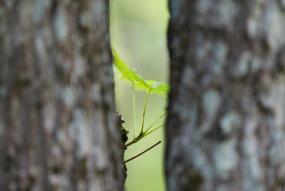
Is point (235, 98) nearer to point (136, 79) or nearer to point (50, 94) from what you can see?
point (50, 94)

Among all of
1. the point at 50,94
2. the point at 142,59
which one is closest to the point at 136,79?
the point at 50,94

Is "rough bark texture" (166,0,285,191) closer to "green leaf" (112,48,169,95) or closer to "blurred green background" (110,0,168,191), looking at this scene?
"green leaf" (112,48,169,95)

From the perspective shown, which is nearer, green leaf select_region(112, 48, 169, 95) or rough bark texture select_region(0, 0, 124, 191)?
rough bark texture select_region(0, 0, 124, 191)

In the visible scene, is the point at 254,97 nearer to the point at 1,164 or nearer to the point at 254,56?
the point at 254,56

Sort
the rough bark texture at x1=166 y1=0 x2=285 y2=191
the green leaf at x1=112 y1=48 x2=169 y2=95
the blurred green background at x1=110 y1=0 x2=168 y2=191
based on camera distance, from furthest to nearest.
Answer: the blurred green background at x1=110 y1=0 x2=168 y2=191 → the green leaf at x1=112 y1=48 x2=169 y2=95 → the rough bark texture at x1=166 y1=0 x2=285 y2=191

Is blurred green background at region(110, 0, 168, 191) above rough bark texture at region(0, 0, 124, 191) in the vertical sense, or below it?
below

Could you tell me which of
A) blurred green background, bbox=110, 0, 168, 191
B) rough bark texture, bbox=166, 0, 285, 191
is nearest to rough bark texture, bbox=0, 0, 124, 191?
rough bark texture, bbox=166, 0, 285, 191

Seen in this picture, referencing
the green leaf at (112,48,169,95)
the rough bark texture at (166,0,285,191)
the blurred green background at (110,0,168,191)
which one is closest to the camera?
the rough bark texture at (166,0,285,191)
